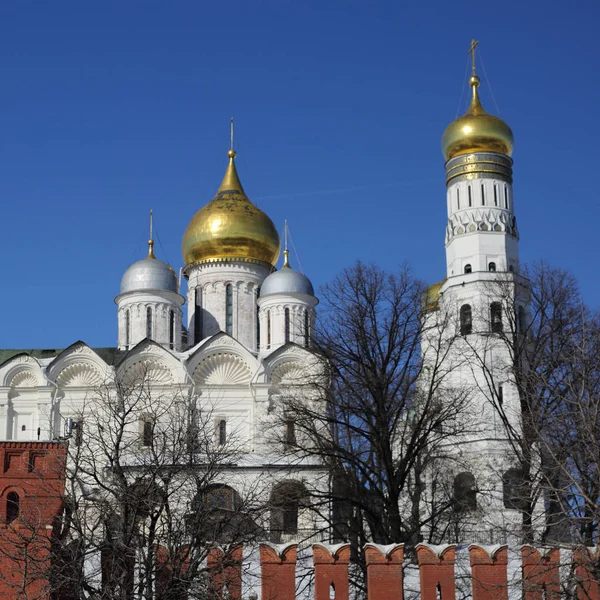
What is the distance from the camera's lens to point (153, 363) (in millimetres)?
39250

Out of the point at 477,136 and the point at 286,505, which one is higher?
the point at 477,136

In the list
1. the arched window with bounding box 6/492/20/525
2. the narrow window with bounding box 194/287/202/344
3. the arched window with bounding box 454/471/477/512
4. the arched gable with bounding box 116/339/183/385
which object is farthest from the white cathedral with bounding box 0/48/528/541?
the arched window with bounding box 6/492/20/525

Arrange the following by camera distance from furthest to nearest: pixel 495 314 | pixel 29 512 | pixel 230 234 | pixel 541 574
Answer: pixel 230 234
pixel 495 314
pixel 29 512
pixel 541 574

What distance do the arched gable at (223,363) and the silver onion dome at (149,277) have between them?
394 cm

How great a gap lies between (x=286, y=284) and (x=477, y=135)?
829cm

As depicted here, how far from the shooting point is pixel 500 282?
113ft

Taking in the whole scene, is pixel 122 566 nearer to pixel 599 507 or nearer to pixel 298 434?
pixel 599 507

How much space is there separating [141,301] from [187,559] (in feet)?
80.3

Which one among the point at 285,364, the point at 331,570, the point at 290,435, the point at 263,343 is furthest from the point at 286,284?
the point at 331,570

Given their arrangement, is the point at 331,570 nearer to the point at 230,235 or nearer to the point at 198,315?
the point at 198,315

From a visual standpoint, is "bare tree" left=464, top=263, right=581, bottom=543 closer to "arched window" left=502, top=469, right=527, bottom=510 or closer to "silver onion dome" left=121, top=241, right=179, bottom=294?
"arched window" left=502, top=469, right=527, bottom=510

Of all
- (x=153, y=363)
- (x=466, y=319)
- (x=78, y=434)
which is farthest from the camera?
(x=153, y=363)

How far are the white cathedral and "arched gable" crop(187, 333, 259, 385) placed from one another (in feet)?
0.10

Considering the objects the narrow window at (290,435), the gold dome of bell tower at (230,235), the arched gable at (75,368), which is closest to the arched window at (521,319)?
the narrow window at (290,435)
